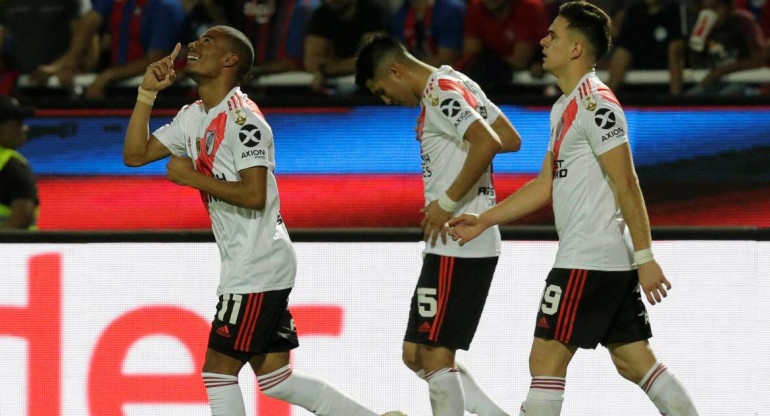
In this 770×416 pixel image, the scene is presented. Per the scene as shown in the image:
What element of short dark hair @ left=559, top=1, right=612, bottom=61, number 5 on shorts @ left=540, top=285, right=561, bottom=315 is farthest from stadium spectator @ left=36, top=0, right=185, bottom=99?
number 5 on shorts @ left=540, top=285, right=561, bottom=315

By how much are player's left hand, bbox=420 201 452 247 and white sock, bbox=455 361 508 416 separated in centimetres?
77

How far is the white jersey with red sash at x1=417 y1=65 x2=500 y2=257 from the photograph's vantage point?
524cm

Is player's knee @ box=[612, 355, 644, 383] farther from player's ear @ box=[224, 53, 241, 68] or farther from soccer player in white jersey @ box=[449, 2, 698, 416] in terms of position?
player's ear @ box=[224, 53, 241, 68]

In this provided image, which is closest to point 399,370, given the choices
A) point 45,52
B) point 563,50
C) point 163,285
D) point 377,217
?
point 377,217

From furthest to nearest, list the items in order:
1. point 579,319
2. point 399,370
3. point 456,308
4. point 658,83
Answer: point 658,83
point 399,370
point 456,308
point 579,319

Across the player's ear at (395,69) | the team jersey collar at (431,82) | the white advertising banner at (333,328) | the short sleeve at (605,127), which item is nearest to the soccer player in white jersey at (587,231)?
the short sleeve at (605,127)

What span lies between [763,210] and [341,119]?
87.2 inches

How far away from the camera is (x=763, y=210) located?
6238mm

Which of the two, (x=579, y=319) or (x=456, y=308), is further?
(x=456, y=308)

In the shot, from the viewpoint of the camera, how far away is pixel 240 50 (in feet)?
17.0

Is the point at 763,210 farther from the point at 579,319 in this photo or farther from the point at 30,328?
the point at 30,328

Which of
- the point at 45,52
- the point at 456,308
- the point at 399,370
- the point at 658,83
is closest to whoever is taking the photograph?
the point at 456,308

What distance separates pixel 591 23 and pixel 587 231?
812 millimetres

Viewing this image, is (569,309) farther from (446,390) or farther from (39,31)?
(39,31)
